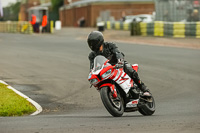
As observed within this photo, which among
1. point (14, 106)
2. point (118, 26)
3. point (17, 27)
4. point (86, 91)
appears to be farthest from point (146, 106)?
point (17, 27)

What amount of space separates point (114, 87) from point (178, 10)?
36.6 metres

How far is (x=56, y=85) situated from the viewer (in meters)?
15.7

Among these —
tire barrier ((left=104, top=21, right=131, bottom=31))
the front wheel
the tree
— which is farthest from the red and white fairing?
the tree

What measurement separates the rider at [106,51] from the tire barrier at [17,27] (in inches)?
1713

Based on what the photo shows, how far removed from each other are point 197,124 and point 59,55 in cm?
1862

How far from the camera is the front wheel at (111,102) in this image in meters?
8.36

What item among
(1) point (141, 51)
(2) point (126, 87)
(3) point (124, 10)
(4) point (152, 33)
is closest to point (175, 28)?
(4) point (152, 33)

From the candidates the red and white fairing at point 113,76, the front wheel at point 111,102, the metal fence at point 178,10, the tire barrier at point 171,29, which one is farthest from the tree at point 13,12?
the front wheel at point 111,102

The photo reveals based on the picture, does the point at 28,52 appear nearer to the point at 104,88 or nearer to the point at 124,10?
the point at 104,88

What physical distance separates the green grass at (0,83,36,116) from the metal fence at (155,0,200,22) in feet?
101

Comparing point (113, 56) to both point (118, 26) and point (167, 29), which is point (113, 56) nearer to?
point (167, 29)

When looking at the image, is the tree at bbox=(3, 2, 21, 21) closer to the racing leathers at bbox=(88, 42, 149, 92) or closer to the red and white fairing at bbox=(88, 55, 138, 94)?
the racing leathers at bbox=(88, 42, 149, 92)

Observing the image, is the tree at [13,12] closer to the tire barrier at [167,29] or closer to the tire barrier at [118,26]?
the tire barrier at [118,26]

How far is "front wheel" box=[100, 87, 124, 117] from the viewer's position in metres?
8.36
